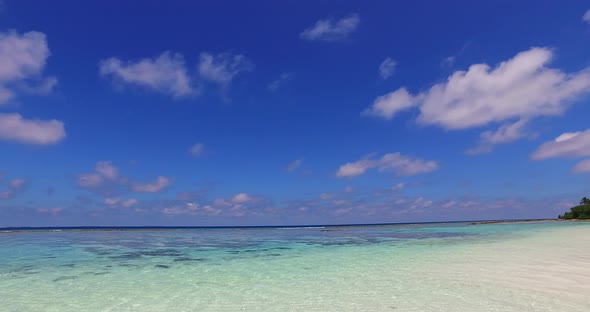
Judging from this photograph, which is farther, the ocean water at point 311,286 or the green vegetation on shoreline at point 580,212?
the green vegetation on shoreline at point 580,212

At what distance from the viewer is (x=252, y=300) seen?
27.1 ft

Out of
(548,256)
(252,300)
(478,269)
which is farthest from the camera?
(548,256)

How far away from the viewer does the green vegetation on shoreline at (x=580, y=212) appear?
280 feet

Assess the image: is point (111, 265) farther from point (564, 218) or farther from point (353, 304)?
point (564, 218)

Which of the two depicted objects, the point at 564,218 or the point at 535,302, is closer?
the point at 535,302

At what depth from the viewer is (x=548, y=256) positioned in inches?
580

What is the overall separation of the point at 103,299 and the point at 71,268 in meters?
6.96

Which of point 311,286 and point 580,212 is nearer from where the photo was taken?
point 311,286

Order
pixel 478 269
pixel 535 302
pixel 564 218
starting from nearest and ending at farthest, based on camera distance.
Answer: pixel 535 302 → pixel 478 269 → pixel 564 218

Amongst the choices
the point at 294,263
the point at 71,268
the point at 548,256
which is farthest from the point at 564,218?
the point at 71,268

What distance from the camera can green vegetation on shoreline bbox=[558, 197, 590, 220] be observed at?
8538cm

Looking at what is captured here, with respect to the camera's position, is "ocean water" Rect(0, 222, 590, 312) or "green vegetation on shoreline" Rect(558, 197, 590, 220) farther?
"green vegetation on shoreline" Rect(558, 197, 590, 220)

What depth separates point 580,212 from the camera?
88062 millimetres

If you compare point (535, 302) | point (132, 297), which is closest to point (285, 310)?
point (132, 297)
